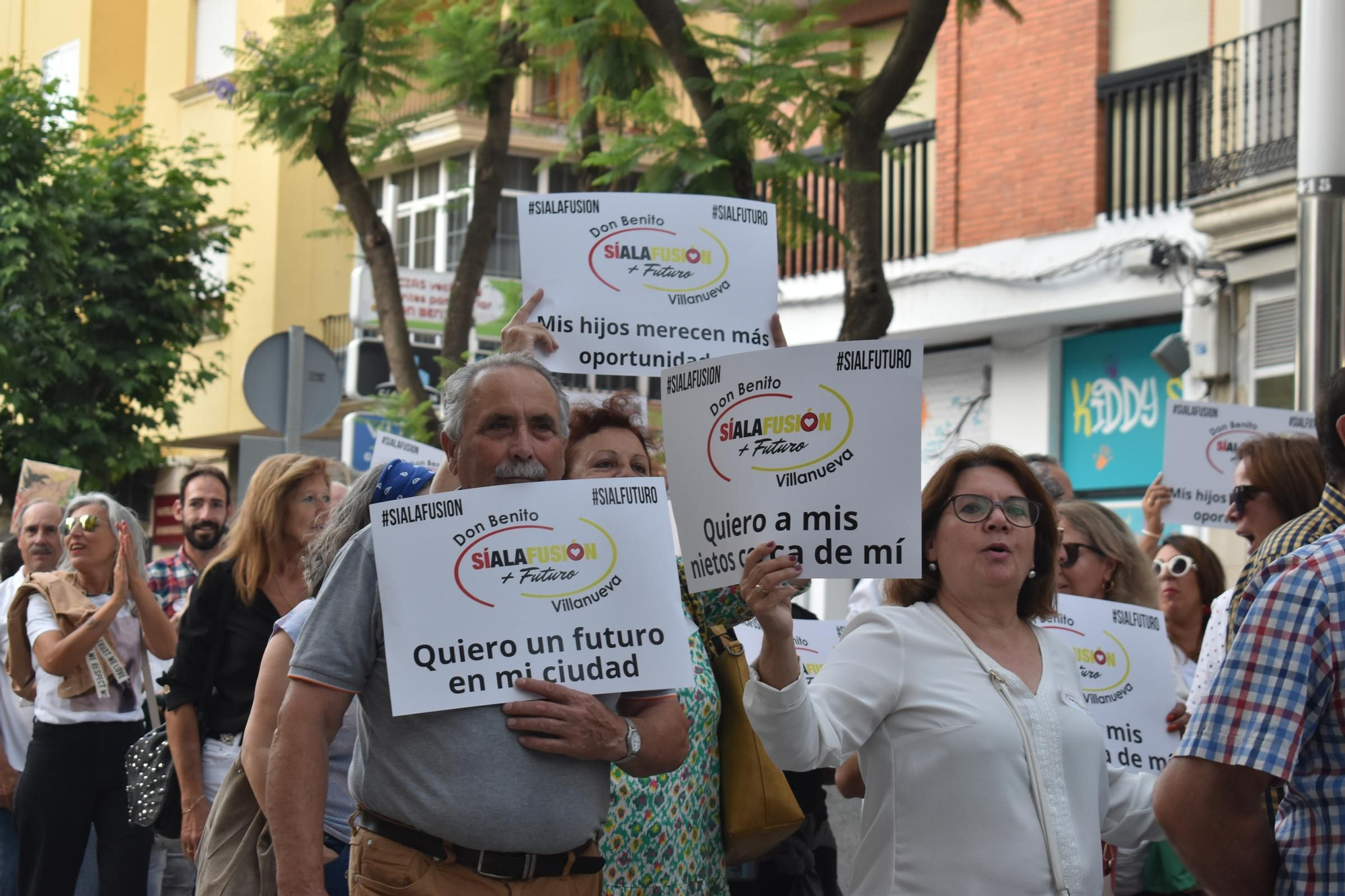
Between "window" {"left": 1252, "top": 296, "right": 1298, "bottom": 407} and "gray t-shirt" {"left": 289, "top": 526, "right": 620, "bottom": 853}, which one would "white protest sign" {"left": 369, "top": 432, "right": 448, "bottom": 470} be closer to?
"gray t-shirt" {"left": 289, "top": 526, "right": 620, "bottom": 853}

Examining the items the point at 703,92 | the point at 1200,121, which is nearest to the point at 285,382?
the point at 703,92

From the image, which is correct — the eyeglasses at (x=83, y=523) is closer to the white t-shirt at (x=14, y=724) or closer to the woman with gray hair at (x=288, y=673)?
the white t-shirt at (x=14, y=724)

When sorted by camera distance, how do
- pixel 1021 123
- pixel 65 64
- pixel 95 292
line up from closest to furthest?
pixel 1021 123
pixel 95 292
pixel 65 64

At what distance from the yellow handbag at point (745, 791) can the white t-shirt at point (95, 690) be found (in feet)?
12.4

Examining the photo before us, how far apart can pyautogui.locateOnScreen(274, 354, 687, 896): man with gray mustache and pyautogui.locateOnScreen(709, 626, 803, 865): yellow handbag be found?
2.35ft

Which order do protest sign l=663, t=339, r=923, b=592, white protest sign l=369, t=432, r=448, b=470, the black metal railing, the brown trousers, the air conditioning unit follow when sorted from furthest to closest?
the black metal railing
the air conditioning unit
white protest sign l=369, t=432, r=448, b=470
protest sign l=663, t=339, r=923, b=592
the brown trousers

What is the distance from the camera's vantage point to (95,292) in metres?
23.7

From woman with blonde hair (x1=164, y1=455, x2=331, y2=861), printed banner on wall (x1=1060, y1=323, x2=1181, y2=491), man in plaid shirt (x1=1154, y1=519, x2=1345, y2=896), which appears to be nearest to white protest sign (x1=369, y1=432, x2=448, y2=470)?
woman with blonde hair (x1=164, y1=455, x2=331, y2=861)

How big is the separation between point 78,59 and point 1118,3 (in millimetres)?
23307

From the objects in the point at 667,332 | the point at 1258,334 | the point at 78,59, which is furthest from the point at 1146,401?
the point at 78,59

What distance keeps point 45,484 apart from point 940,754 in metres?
7.42

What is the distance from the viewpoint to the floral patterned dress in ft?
13.7

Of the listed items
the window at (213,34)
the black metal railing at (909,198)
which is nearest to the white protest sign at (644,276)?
the black metal railing at (909,198)

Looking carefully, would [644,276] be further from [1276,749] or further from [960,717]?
[1276,749]
